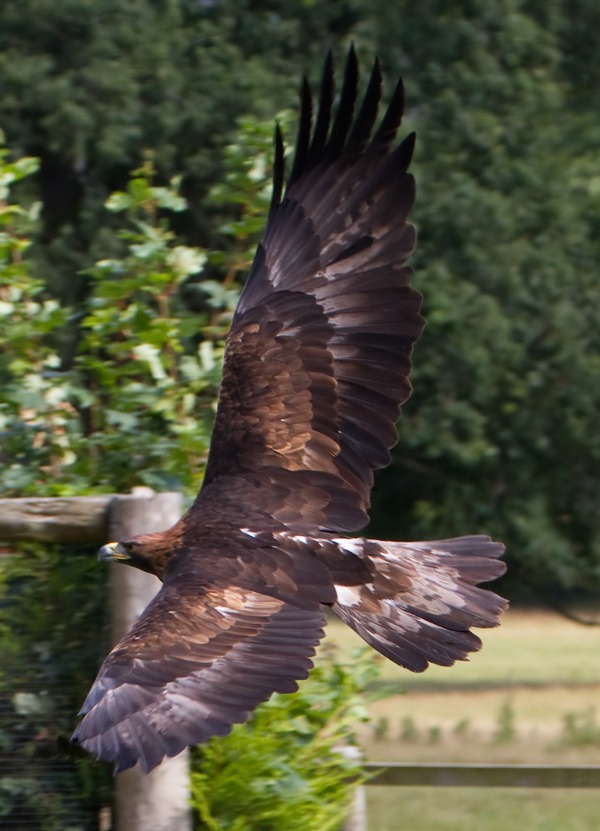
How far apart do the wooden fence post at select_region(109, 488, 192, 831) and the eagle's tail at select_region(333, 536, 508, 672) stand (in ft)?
2.09

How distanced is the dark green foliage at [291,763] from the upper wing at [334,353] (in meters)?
0.55

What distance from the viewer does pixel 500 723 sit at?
937cm

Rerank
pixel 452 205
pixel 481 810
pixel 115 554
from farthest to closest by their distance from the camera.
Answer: pixel 452 205, pixel 481 810, pixel 115 554

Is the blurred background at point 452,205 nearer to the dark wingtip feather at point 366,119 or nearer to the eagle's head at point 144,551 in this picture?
the dark wingtip feather at point 366,119

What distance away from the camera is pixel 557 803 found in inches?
275

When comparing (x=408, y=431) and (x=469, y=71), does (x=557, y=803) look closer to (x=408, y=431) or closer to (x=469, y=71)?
(x=408, y=431)

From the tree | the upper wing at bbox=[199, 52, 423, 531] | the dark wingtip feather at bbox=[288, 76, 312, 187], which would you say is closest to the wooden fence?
the upper wing at bbox=[199, 52, 423, 531]

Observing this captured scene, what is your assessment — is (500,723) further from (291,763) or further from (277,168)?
(277,168)

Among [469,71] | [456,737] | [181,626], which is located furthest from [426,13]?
[181,626]

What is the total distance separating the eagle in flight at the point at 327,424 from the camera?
446 cm

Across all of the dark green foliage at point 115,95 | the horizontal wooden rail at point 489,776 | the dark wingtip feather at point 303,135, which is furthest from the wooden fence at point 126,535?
the dark green foliage at point 115,95

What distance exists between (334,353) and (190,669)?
1.46m

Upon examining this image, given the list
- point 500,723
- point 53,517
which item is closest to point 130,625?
point 53,517

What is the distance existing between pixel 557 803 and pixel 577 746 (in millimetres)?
2529
